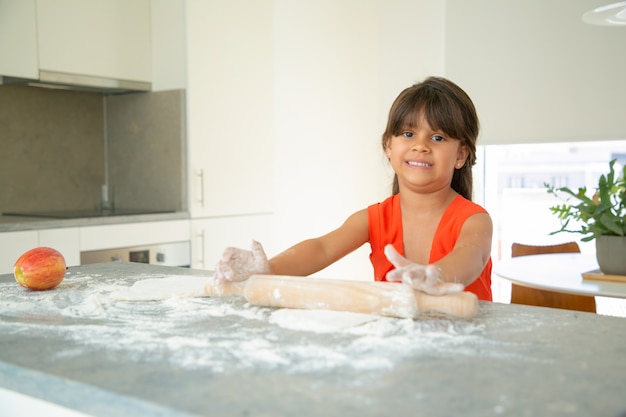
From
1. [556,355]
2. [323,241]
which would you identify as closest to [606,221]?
[323,241]

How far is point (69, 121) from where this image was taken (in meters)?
3.42

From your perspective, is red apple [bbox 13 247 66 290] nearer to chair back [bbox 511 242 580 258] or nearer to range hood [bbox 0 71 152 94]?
range hood [bbox 0 71 152 94]

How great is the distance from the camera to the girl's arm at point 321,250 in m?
1.45

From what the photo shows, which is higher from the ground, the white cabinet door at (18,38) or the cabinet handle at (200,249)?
the white cabinet door at (18,38)

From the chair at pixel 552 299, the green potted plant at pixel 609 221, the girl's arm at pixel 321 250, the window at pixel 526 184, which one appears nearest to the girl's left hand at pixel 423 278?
the girl's arm at pixel 321 250

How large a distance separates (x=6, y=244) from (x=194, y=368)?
6.78ft

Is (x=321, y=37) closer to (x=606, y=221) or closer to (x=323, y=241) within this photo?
(x=606, y=221)

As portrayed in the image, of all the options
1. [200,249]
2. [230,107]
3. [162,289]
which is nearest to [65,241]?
[200,249]

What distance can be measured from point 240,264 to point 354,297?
0.90ft

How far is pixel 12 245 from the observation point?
8.31 feet

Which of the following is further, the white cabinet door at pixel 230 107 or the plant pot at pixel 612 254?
the white cabinet door at pixel 230 107

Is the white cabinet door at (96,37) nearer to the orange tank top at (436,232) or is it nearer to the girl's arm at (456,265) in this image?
the orange tank top at (436,232)

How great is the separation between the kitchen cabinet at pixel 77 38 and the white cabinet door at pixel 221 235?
768mm

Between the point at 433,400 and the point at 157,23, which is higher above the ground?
the point at 157,23
